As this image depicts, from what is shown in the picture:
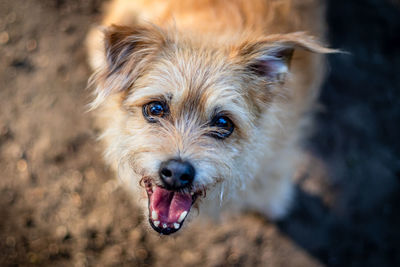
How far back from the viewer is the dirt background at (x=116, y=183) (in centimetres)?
288

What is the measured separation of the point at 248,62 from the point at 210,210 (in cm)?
117

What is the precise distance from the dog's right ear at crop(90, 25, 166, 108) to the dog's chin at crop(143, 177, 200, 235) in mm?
582

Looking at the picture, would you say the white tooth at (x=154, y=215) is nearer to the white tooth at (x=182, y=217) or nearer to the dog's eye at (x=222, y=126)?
the white tooth at (x=182, y=217)

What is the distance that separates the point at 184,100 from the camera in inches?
71.4

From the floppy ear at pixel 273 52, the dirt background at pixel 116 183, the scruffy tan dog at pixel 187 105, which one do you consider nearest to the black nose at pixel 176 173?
the scruffy tan dog at pixel 187 105

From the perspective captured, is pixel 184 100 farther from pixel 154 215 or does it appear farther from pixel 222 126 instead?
pixel 154 215

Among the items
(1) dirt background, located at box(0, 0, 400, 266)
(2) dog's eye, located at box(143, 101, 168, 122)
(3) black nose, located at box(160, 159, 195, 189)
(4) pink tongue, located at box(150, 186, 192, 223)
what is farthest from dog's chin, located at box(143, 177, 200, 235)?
(1) dirt background, located at box(0, 0, 400, 266)

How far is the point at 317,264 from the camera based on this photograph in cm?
303

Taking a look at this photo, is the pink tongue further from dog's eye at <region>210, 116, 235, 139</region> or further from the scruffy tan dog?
dog's eye at <region>210, 116, 235, 139</region>

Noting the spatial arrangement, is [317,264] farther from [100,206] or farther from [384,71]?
[384,71]

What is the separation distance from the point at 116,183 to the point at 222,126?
1597 mm

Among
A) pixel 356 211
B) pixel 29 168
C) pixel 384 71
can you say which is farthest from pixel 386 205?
pixel 29 168

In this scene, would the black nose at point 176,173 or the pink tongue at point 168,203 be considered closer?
the black nose at point 176,173

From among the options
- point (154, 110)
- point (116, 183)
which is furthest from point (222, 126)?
point (116, 183)
